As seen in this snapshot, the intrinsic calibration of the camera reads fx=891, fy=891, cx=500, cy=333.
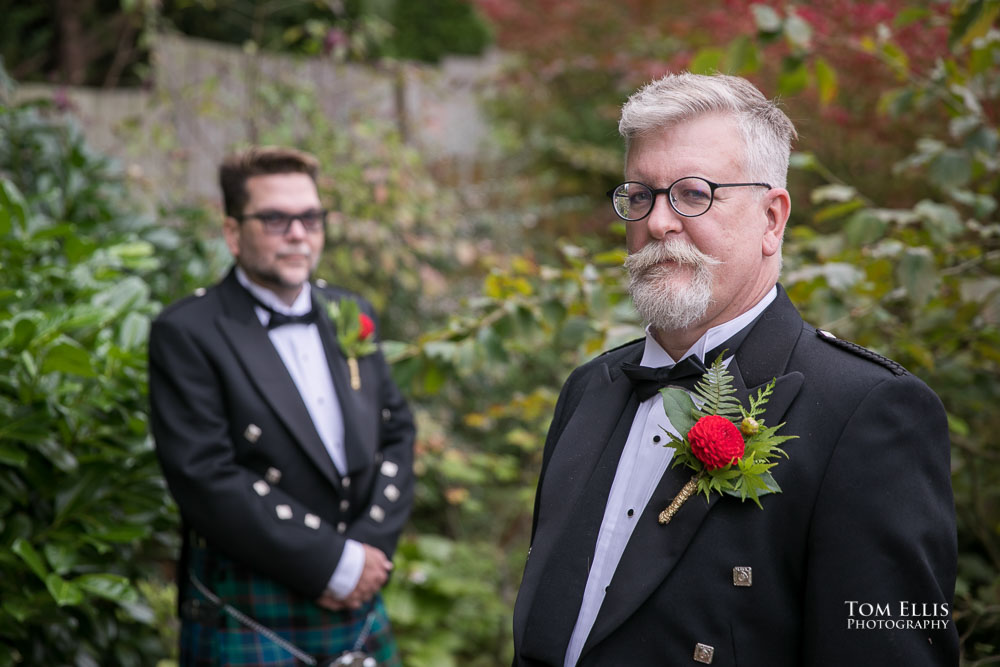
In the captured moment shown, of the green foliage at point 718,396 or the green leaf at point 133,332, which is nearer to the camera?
the green foliage at point 718,396

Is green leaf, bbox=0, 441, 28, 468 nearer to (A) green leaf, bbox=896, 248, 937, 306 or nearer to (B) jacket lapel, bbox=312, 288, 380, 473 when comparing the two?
(B) jacket lapel, bbox=312, 288, 380, 473

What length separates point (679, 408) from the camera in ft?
4.60

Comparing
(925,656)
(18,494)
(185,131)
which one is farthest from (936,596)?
(185,131)

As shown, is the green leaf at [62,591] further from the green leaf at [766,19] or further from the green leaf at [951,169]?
the green leaf at [951,169]

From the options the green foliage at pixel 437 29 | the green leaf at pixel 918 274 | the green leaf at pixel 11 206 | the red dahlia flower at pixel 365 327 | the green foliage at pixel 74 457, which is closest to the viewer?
the green foliage at pixel 74 457

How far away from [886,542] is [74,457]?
Result: 7.05 ft

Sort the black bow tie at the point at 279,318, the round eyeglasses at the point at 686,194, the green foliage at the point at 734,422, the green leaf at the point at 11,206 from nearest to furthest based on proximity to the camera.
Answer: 1. the green foliage at the point at 734,422
2. the round eyeglasses at the point at 686,194
3. the green leaf at the point at 11,206
4. the black bow tie at the point at 279,318

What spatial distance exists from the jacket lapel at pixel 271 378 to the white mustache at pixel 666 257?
4.36 ft

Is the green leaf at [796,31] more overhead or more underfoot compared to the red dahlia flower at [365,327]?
more overhead

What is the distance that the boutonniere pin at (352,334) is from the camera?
9.09ft

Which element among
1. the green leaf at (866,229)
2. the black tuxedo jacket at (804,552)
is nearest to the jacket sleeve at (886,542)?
the black tuxedo jacket at (804,552)

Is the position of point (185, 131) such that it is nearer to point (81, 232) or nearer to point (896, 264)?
point (81, 232)

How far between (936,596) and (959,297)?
1.85 meters

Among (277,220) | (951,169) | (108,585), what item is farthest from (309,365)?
(951,169)
